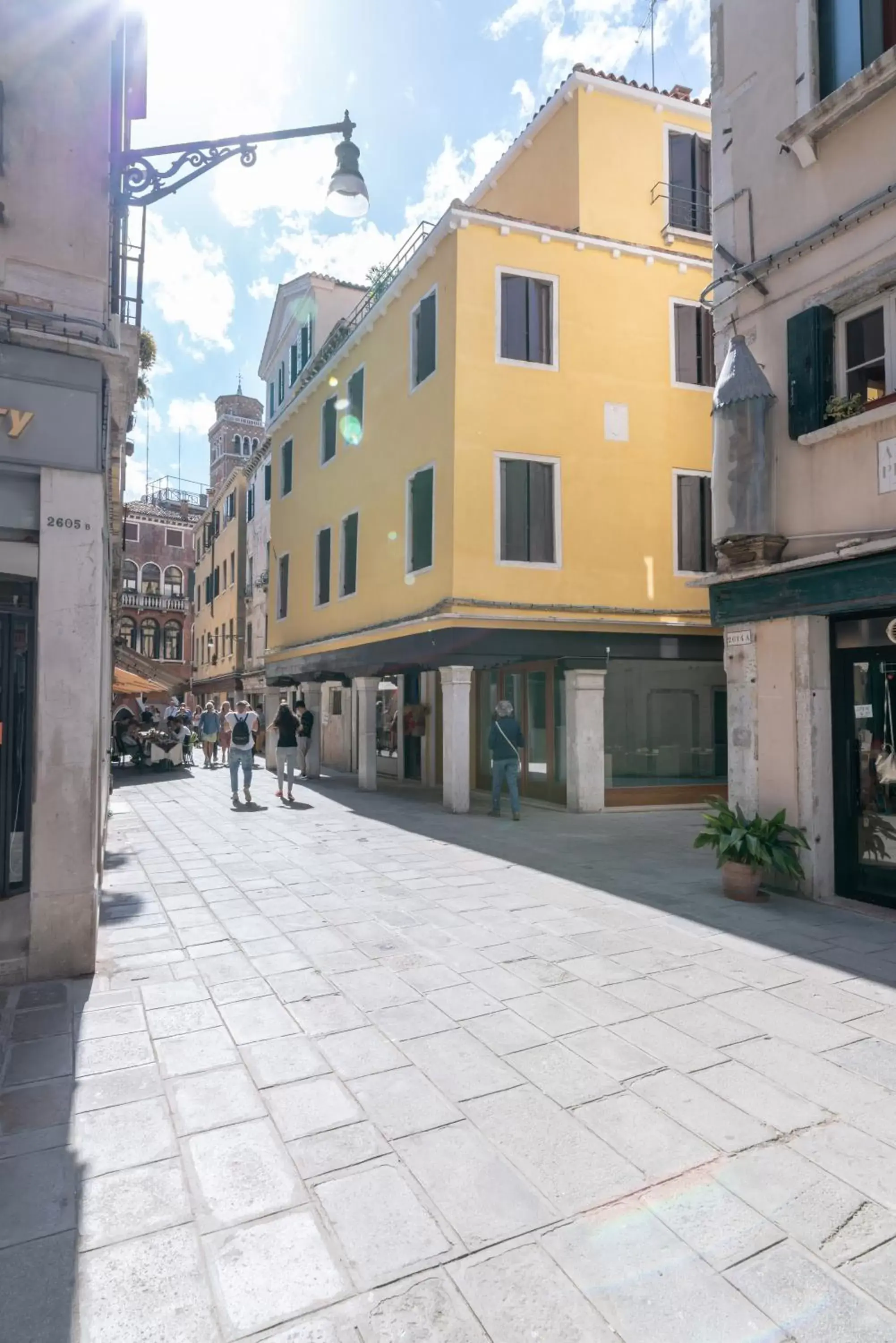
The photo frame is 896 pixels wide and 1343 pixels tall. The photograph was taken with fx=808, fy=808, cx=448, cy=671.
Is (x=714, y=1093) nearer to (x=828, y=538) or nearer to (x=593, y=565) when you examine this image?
(x=828, y=538)

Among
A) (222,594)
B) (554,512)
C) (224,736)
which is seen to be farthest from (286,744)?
(222,594)


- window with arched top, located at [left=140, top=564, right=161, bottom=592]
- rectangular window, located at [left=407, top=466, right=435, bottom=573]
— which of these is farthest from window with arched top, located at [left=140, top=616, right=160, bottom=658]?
rectangular window, located at [left=407, top=466, right=435, bottom=573]

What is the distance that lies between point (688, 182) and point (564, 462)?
6609mm

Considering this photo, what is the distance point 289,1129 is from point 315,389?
19.4 metres

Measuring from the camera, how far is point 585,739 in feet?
44.7

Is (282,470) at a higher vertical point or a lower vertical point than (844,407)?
higher

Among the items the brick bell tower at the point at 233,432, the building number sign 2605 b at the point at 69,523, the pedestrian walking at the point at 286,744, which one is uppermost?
the brick bell tower at the point at 233,432

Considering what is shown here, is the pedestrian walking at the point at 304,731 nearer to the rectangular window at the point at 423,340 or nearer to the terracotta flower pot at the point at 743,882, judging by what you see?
the rectangular window at the point at 423,340

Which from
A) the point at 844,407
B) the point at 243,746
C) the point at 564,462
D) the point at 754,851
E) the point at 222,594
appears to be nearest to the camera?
the point at 844,407

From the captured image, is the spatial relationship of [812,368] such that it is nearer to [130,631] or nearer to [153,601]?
[130,631]

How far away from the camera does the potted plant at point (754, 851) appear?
7.30 m

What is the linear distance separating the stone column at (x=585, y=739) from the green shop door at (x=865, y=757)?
6128 millimetres

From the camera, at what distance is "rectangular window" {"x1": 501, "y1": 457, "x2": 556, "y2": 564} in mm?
13367

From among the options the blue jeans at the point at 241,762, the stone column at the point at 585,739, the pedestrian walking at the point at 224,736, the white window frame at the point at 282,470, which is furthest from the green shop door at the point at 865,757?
the white window frame at the point at 282,470
